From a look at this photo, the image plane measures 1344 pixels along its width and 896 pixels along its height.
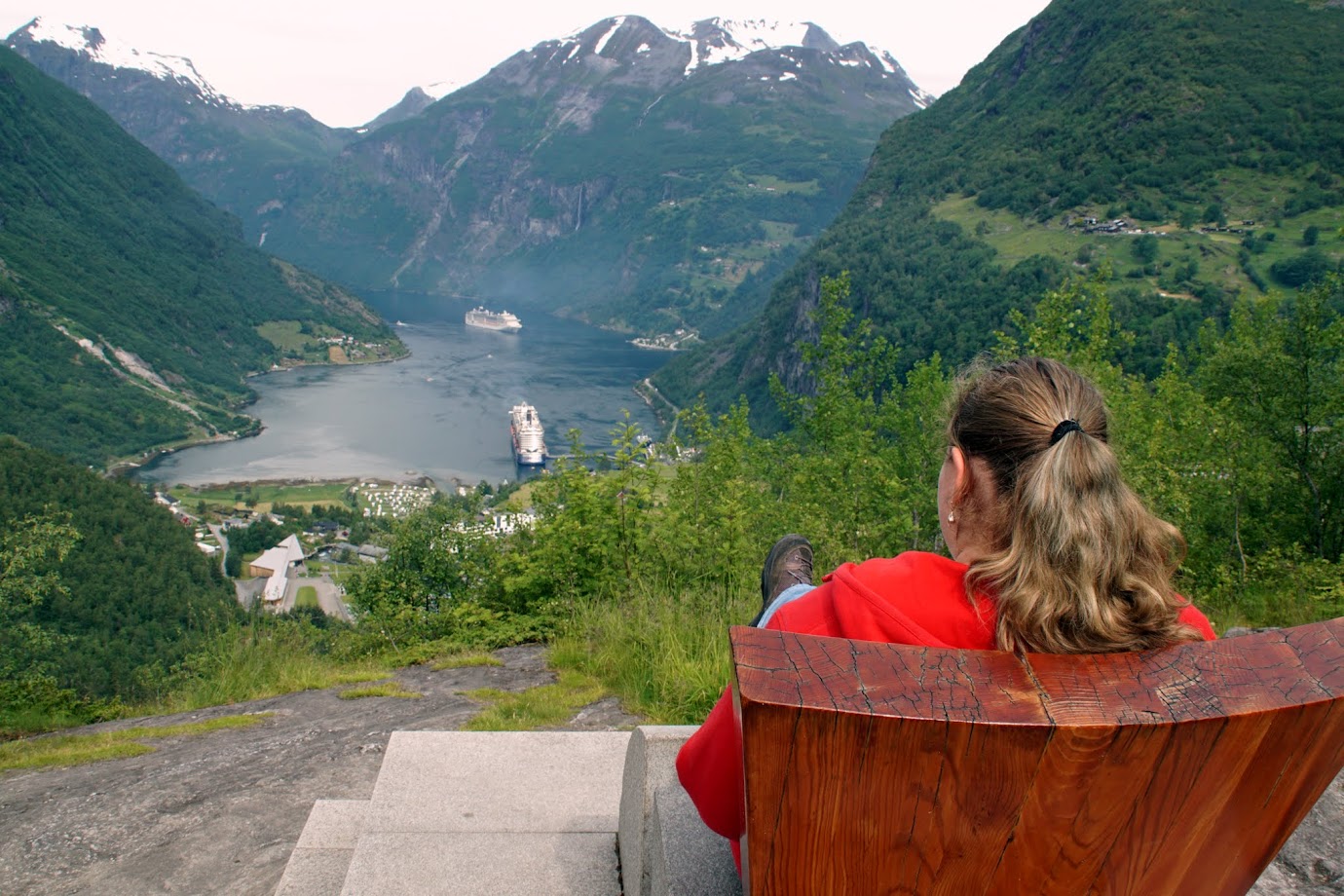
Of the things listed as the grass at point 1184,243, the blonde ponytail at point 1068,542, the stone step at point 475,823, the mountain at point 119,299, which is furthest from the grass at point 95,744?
the mountain at point 119,299

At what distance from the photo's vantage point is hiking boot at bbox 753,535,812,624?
201cm

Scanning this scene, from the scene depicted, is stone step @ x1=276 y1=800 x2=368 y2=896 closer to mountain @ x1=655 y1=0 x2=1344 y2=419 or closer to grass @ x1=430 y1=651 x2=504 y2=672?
grass @ x1=430 y1=651 x2=504 y2=672

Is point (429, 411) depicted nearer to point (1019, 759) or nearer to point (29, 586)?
point (29, 586)

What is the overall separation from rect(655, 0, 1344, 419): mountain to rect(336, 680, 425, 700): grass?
132ft

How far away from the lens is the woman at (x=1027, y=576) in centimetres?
111

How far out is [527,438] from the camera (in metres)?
66.0

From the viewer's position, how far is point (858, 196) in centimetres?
10419

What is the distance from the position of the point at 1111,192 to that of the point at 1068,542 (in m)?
80.1

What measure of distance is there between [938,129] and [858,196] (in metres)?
13.9

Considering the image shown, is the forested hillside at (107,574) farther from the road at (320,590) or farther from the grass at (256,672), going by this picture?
the grass at (256,672)

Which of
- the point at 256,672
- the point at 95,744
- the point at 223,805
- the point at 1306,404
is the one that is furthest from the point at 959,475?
the point at 1306,404

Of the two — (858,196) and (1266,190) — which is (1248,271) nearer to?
(1266,190)

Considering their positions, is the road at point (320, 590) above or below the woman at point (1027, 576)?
below

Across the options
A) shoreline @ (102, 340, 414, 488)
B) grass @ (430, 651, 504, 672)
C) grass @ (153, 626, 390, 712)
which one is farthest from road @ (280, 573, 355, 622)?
grass @ (430, 651, 504, 672)
